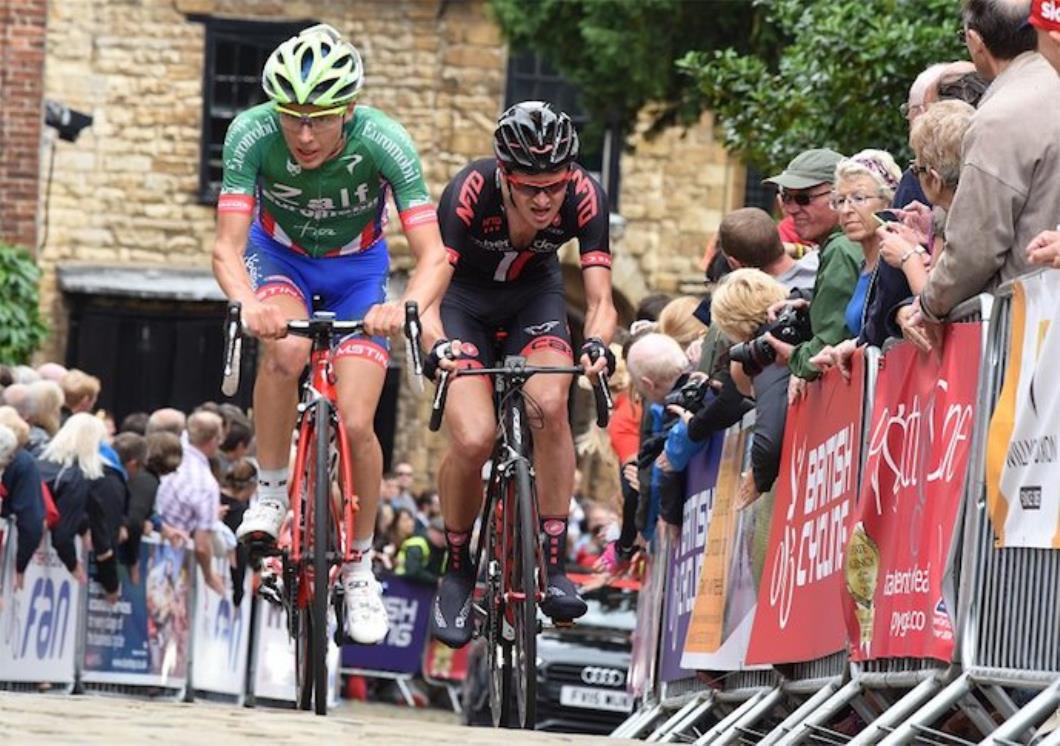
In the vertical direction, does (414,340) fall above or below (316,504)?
above

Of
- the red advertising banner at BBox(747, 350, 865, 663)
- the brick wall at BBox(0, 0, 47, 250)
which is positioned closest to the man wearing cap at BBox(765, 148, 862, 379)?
the red advertising banner at BBox(747, 350, 865, 663)

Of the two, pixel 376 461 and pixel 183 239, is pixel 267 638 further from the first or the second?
pixel 183 239

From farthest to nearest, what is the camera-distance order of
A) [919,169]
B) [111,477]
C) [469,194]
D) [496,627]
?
[111,477] → [469,194] → [496,627] → [919,169]

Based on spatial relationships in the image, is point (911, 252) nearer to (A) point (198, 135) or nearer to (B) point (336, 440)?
(B) point (336, 440)

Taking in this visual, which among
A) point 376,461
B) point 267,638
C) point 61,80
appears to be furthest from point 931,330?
point 61,80

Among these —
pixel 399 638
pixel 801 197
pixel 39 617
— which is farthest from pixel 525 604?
pixel 399 638

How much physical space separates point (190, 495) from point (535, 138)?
32.2 feet

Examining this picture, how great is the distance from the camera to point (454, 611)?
11523 millimetres

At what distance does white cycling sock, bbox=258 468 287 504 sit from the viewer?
11.3m

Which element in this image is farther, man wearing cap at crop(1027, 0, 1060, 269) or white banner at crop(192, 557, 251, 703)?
white banner at crop(192, 557, 251, 703)

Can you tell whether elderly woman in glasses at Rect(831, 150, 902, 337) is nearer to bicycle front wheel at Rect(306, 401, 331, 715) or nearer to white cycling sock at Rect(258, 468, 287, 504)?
bicycle front wheel at Rect(306, 401, 331, 715)

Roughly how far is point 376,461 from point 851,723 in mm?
2390

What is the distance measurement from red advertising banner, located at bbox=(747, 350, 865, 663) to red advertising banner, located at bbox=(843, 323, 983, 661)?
0.91ft

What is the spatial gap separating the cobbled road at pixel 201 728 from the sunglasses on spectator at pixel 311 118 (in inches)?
112
